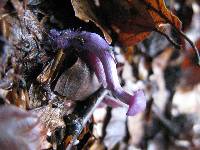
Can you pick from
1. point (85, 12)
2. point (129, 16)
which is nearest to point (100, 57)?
point (85, 12)

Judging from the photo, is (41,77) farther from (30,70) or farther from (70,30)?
(70,30)

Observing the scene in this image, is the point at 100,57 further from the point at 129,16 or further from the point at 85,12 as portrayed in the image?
the point at 129,16

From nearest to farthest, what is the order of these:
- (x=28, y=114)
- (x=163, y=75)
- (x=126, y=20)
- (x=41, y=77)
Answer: (x=28, y=114) → (x=41, y=77) → (x=126, y=20) → (x=163, y=75)

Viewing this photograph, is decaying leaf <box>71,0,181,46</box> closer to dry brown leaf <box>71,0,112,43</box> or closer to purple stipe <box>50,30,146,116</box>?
dry brown leaf <box>71,0,112,43</box>

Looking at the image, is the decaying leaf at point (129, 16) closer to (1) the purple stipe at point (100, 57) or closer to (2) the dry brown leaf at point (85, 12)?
(2) the dry brown leaf at point (85, 12)

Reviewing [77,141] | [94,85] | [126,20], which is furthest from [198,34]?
[77,141]

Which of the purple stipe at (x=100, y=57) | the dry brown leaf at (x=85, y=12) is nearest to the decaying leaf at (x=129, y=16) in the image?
the dry brown leaf at (x=85, y=12)

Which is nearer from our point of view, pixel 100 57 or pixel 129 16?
pixel 100 57

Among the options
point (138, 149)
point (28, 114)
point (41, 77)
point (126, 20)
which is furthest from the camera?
point (138, 149)
